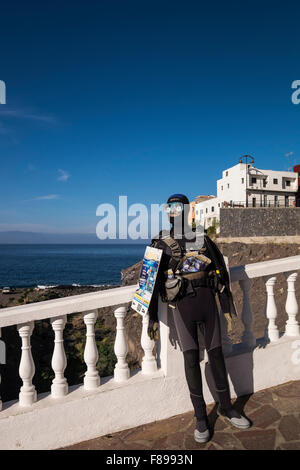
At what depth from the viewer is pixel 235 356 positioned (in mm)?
3629

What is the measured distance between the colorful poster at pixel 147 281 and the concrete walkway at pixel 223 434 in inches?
48.2

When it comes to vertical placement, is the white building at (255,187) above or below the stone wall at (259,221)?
above

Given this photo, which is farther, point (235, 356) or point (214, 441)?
point (235, 356)

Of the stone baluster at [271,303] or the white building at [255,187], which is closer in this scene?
the stone baluster at [271,303]

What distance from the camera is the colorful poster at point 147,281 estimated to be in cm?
295

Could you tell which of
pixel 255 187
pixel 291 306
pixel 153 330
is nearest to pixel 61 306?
pixel 153 330

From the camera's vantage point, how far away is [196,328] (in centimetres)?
304

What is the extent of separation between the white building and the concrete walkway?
45979 mm

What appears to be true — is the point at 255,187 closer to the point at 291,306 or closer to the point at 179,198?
the point at 291,306

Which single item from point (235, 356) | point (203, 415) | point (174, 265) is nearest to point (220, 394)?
point (203, 415)

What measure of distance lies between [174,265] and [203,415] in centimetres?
147

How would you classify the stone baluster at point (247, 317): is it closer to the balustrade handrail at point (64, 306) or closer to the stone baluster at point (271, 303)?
the stone baluster at point (271, 303)

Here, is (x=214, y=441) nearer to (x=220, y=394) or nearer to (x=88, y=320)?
(x=220, y=394)

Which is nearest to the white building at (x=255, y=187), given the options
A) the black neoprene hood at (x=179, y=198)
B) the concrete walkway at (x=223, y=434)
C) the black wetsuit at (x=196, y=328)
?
the concrete walkway at (x=223, y=434)
